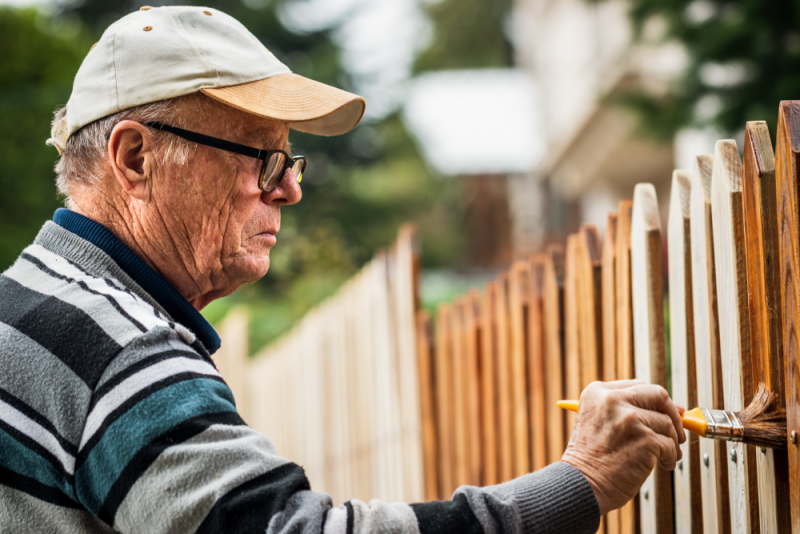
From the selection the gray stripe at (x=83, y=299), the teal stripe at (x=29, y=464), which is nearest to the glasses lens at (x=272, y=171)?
the gray stripe at (x=83, y=299)

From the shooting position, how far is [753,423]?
1397 mm

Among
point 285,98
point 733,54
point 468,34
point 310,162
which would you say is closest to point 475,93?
point 468,34

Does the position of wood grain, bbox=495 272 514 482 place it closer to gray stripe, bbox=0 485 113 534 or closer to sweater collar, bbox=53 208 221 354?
sweater collar, bbox=53 208 221 354

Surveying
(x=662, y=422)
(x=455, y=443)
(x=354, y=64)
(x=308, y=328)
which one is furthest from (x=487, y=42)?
(x=662, y=422)

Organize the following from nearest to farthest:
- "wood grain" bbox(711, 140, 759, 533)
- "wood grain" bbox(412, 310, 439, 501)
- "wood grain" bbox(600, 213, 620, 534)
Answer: "wood grain" bbox(711, 140, 759, 533), "wood grain" bbox(600, 213, 620, 534), "wood grain" bbox(412, 310, 439, 501)

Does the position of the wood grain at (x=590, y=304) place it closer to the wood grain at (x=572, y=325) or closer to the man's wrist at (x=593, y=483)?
the wood grain at (x=572, y=325)

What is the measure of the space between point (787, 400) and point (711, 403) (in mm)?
336

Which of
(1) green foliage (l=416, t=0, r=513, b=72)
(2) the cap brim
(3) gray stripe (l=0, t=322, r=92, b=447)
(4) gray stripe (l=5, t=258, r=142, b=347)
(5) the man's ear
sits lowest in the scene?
(3) gray stripe (l=0, t=322, r=92, b=447)

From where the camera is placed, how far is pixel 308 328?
5430mm

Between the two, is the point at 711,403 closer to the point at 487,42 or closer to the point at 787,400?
the point at 787,400

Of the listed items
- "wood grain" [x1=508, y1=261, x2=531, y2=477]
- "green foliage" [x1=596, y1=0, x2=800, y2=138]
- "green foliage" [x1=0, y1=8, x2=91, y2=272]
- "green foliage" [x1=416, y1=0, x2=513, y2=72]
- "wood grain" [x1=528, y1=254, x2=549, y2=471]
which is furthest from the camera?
"green foliage" [x1=416, y1=0, x2=513, y2=72]

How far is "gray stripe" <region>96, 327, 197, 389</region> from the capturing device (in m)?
1.22

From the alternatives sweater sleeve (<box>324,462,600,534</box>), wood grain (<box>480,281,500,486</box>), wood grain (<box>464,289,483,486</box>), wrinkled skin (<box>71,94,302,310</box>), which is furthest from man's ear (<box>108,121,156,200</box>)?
wood grain (<box>464,289,483,486</box>)

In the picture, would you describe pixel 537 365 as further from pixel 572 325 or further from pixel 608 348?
pixel 608 348
